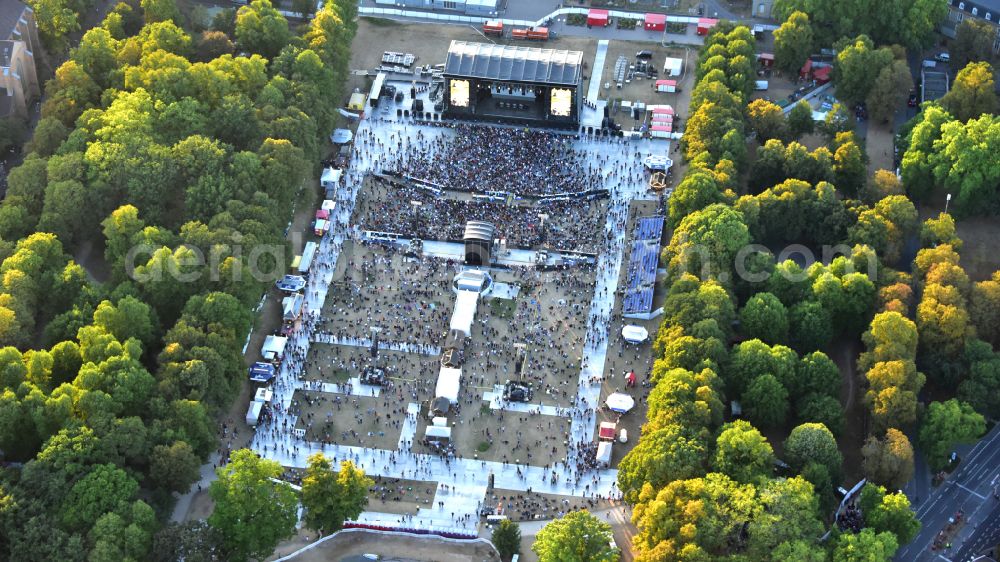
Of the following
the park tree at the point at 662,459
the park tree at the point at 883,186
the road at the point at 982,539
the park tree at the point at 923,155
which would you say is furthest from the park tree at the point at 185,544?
the park tree at the point at 923,155

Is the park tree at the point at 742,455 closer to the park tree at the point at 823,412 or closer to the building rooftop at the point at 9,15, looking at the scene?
the park tree at the point at 823,412

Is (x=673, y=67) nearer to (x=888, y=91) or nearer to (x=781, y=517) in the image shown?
(x=888, y=91)

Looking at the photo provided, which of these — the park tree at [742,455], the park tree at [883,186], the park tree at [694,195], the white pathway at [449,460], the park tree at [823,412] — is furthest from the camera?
the park tree at [883,186]

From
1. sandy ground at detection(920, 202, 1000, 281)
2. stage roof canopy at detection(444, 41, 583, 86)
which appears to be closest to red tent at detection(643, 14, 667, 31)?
stage roof canopy at detection(444, 41, 583, 86)

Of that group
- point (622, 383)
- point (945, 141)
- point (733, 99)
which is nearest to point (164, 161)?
point (622, 383)

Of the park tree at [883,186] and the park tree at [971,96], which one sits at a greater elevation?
the park tree at [971,96]

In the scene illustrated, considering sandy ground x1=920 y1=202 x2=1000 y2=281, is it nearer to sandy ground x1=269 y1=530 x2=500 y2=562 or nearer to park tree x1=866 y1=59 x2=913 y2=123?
park tree x1=866 y1=59 x2=913 y2=123
